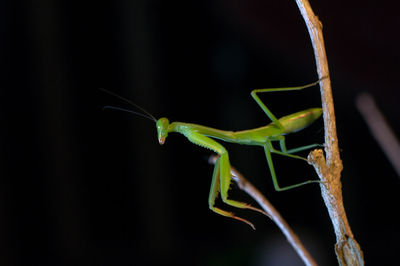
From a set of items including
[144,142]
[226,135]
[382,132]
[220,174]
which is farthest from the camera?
[144,142]

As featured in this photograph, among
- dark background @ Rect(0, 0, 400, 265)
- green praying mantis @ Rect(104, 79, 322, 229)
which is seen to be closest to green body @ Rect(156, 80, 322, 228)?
green praying mantis @ Rect(104, 79, 322, 229)

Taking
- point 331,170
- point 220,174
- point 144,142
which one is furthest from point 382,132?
point 144,142

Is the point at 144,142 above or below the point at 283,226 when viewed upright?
above

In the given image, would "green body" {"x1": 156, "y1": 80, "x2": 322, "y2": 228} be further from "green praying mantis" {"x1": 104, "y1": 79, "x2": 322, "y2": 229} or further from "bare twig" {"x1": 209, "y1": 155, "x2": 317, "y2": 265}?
"bare twig" {"x1": 209, "y1": 155, "x2": 317, "y2": 265}

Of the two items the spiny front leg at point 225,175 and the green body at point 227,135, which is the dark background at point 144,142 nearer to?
the green body at point 227,135

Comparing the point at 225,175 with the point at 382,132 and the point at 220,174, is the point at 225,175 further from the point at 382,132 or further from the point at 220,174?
the point at 382,132

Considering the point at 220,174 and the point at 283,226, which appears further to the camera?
the point at 220,174

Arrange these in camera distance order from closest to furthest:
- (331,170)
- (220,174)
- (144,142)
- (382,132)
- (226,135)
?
(331,170) < (382,132) < (220,174) < (226,135) < (144,142)

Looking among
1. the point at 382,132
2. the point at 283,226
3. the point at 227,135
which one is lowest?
the point at 283,226
